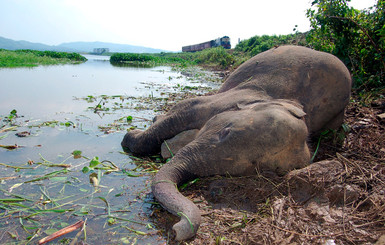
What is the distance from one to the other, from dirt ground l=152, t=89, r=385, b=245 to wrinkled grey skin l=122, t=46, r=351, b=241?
0.54 ft

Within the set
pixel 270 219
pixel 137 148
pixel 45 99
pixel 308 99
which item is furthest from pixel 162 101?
pixel 270 219

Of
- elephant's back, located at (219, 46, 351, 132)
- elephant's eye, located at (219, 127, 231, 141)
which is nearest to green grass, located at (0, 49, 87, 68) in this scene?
elephant's back, located at (219, 46, 351, 132)

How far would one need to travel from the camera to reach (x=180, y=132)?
394 centimetres

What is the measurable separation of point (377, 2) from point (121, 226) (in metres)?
6.66

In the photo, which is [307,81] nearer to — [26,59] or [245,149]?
[245,149]

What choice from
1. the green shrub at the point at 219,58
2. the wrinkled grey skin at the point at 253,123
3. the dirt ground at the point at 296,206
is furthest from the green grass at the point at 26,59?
the dirt ground at the point at 296,206

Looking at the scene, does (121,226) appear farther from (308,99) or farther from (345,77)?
(345,77)

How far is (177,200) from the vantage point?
2.52 metres

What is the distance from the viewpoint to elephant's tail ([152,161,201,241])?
223cm

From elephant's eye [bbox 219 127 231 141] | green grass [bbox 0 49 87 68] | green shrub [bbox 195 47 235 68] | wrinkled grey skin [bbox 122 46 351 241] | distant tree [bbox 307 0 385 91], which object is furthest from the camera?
green shrub [bbox 195 47 235 68]

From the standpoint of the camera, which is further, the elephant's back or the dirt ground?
the elephant's back

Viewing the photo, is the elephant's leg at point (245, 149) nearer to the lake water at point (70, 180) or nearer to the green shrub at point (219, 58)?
the lake water at point (70, 180)

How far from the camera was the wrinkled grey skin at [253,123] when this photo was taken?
9.64ft

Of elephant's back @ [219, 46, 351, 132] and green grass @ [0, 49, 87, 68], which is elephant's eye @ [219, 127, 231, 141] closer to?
elephant's back @ [219, 46, 351, 132]
